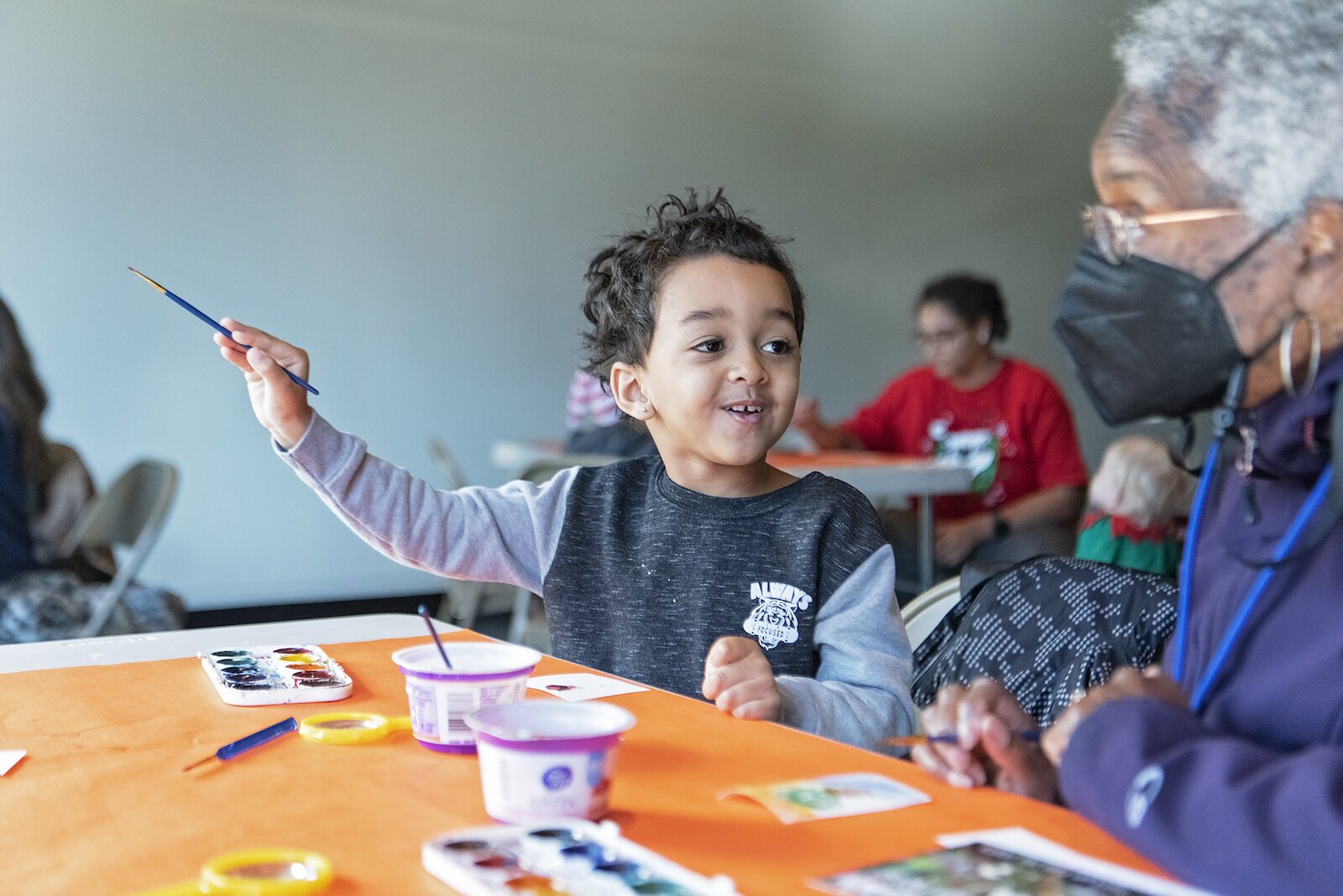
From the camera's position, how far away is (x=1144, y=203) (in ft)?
3.00

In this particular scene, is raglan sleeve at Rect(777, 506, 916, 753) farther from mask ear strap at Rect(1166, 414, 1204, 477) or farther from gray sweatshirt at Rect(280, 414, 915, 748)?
mask ear strap at Rect(1166, 414, 1204, 477)

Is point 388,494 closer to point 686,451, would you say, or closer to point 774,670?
point 686,451

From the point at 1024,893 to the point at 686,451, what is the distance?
41.2 inches

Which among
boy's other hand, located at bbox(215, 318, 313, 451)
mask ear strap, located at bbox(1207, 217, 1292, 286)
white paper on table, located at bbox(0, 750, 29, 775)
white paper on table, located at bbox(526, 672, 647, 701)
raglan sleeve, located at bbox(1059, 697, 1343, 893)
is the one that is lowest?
white paper on table, located at bbox(526, 672, 647, 701)

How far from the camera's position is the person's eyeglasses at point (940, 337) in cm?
423

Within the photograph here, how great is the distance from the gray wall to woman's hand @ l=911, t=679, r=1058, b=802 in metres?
4.80

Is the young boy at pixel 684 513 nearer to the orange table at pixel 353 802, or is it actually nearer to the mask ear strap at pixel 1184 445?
the orange table at pixel 353 802

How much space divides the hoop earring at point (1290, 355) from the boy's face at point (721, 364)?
2.69ft

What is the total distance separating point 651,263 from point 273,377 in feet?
1.94

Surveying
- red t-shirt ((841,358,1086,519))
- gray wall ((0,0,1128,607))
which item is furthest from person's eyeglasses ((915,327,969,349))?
gray wall ((0,0,1128,607))

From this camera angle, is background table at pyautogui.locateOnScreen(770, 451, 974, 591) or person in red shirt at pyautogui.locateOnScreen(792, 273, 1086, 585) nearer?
background table at pyautogui.locateOnScreen(770, 451, 974, 591)

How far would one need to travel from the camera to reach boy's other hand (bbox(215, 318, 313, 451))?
1.38 metres

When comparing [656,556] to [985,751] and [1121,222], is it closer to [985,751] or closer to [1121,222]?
[985,751]

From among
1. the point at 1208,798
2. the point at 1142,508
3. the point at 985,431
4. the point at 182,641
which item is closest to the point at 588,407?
the point at 985,431
